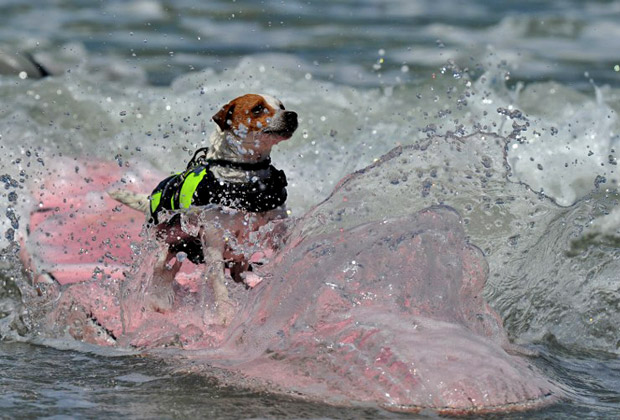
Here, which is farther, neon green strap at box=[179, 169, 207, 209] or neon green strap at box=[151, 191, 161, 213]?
neon green strap at box=[151, 191, 161, 213]

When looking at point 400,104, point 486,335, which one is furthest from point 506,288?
point 400,104

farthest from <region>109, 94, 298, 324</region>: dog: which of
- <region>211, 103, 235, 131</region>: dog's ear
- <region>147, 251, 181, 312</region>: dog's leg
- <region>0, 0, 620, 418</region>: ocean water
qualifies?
<region>0, 0, 620, 418</region>: ocean water

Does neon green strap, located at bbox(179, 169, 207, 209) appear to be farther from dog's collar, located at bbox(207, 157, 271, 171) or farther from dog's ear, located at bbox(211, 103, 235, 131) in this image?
dog's ear, located at bbox(211, 103, 235, 131)

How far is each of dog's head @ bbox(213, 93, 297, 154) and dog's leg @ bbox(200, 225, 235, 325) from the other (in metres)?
0.36

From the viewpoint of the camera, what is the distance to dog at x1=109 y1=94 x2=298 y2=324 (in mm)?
3877

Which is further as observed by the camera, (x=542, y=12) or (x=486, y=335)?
(x=542, y=12)

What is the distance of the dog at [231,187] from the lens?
388cm

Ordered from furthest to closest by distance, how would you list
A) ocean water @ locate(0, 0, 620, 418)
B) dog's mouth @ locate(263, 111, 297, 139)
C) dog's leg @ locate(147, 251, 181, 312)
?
1. dog's leg @ locate(147, 251, 181, 312)
2. dog's mouth @ locate(263, 111, 297, 139)
3. ocean water @ locate(0, 0, 620, 418)

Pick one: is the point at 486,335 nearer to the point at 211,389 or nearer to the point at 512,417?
the point at 512,417

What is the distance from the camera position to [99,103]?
8.41 m

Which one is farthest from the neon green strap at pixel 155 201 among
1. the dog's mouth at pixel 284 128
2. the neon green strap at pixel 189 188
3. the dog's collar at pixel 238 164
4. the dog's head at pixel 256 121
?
the dog's mouth at pixel 284 128

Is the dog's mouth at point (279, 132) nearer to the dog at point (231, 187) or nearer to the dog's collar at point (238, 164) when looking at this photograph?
the dog at point (231, 187)

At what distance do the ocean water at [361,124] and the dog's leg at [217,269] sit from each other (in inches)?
16.0

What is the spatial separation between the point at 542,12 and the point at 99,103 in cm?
512
